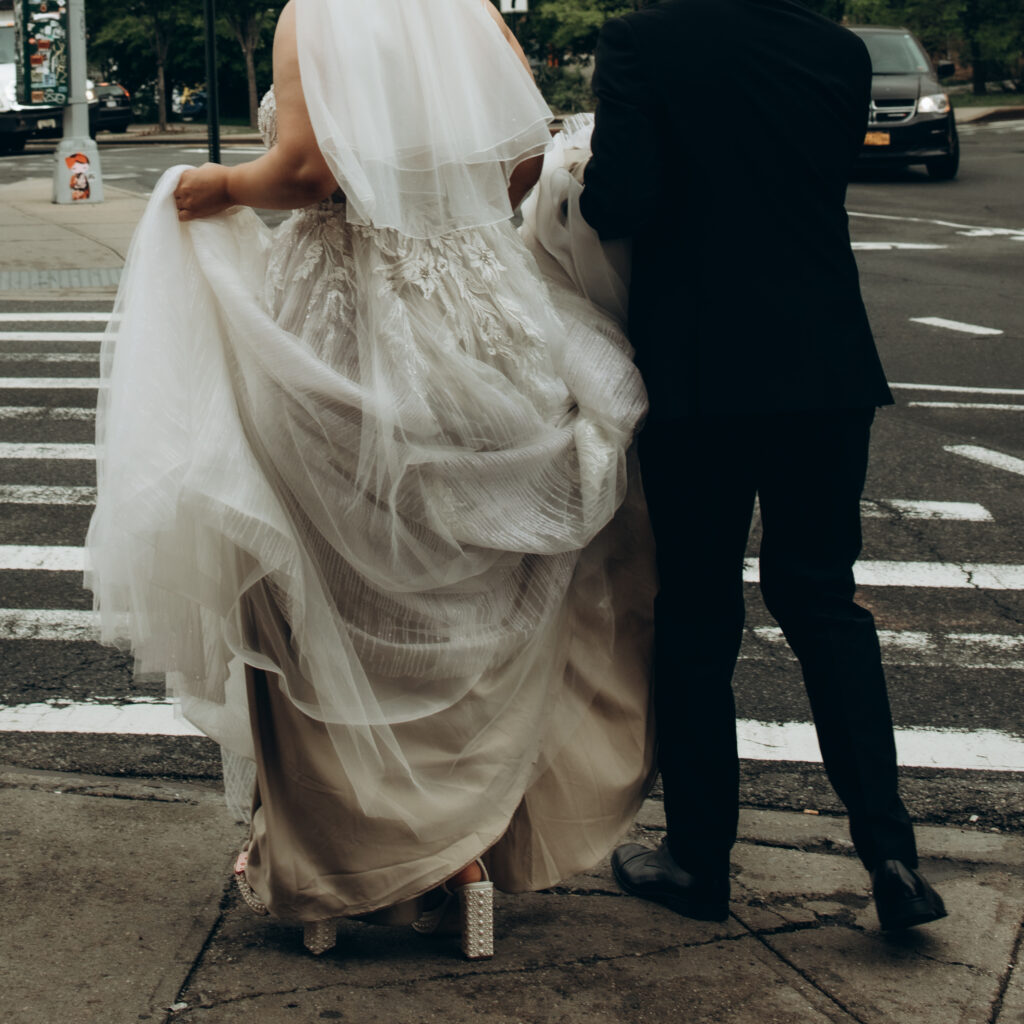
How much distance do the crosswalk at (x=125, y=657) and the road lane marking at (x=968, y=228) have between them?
8.45 m

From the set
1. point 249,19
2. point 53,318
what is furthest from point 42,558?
point 249,19

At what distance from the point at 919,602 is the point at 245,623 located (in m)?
3.12

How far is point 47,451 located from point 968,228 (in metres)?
11.3

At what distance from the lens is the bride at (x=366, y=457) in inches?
98.7

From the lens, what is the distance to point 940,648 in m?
4.64

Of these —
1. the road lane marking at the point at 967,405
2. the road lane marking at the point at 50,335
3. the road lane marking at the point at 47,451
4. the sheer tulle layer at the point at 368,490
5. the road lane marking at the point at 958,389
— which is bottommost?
the road lane marking at the point at 47,451

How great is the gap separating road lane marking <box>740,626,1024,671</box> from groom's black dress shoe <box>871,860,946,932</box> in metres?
1.78

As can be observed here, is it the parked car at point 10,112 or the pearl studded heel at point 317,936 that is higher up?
the parked car at point 10,112

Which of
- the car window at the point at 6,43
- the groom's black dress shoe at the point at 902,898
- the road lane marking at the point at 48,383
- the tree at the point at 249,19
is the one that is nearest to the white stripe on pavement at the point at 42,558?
the road lane marking at the point at 48,383

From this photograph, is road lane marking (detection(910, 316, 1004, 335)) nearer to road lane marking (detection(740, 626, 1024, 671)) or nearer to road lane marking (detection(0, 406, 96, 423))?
road lane marking (detection(740, 626, 1024, 671))

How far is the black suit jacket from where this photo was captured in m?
2.57

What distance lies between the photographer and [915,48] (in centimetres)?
1936

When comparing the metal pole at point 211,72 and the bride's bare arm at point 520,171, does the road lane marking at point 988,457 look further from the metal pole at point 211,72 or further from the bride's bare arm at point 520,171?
the metal pole at point 211,72

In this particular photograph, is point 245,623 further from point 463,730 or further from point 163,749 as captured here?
point 163,749
